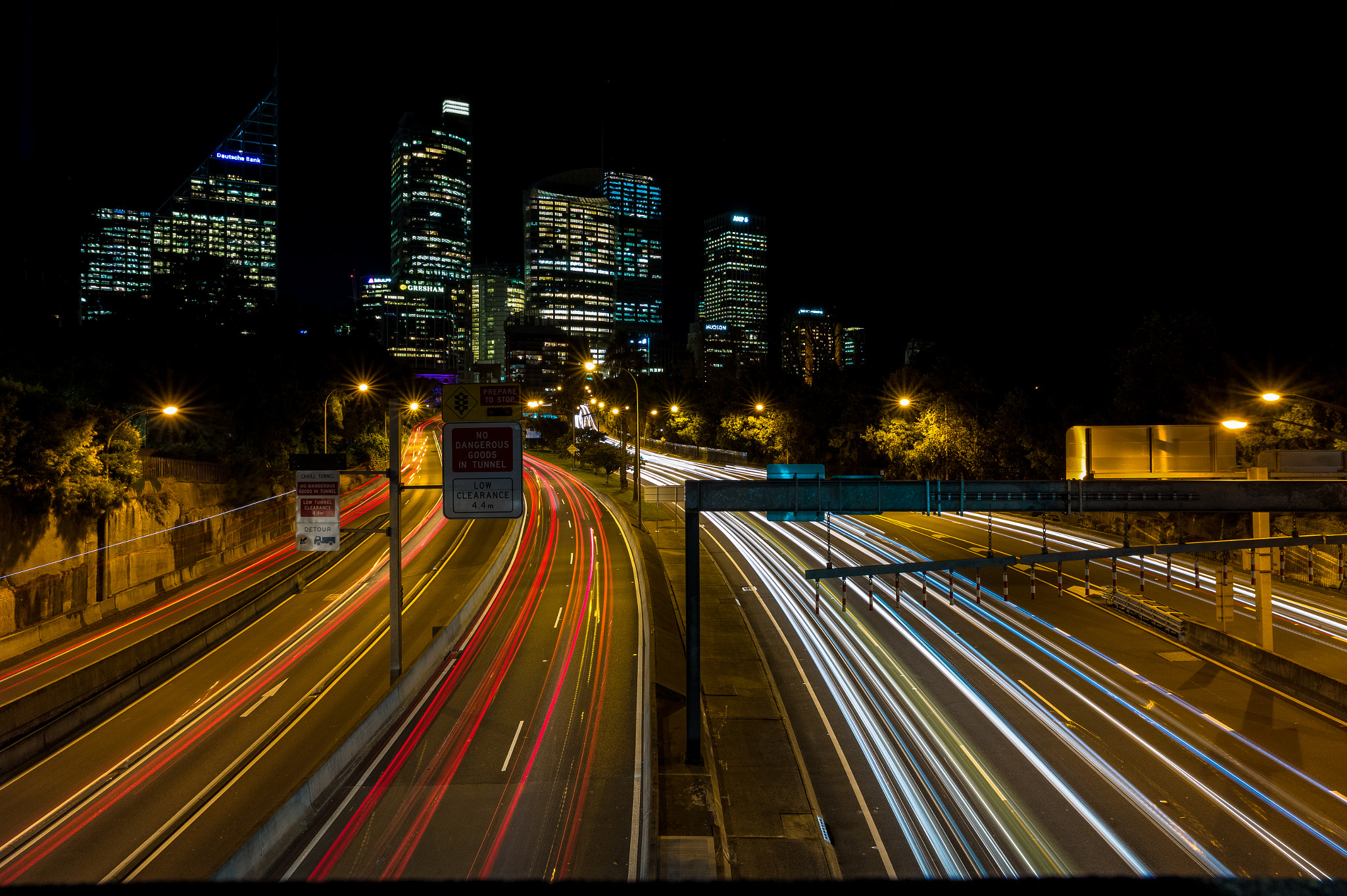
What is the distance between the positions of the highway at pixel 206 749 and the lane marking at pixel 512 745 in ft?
12.3

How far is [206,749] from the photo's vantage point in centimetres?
1528

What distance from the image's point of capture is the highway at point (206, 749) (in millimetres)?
11633

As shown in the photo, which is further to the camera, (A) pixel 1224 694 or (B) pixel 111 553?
(B) pixel 111 553

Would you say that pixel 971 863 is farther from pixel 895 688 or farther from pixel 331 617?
pixel 331 617

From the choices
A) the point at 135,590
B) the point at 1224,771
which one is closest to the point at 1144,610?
the point at 1224,771

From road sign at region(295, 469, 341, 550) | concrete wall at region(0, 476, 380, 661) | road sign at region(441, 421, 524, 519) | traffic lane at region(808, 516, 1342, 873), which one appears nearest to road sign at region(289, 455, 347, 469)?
road sign at region(295, 469, 341, 550)

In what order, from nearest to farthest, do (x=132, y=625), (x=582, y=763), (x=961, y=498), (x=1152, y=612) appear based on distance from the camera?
1. (x=582, y=763)
2. (x=961, y=498)
3. (x=1152, y=612)
4. (x=132, y=625)

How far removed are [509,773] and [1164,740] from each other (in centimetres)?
1422

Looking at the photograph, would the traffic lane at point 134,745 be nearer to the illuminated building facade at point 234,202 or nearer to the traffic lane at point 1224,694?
the traffic lane at point 1224,694

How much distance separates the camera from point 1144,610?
22938 millimetres

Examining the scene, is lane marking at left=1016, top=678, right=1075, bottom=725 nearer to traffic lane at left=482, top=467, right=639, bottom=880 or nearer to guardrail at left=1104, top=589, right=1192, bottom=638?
guardrail at left=1104, top=589, right=1192, bottom=638

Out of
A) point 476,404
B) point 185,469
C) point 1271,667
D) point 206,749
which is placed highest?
point 476,404

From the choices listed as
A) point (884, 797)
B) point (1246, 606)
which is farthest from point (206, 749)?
point (1246, 606)

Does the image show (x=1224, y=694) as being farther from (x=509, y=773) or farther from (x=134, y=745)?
(x=134, y=745)
